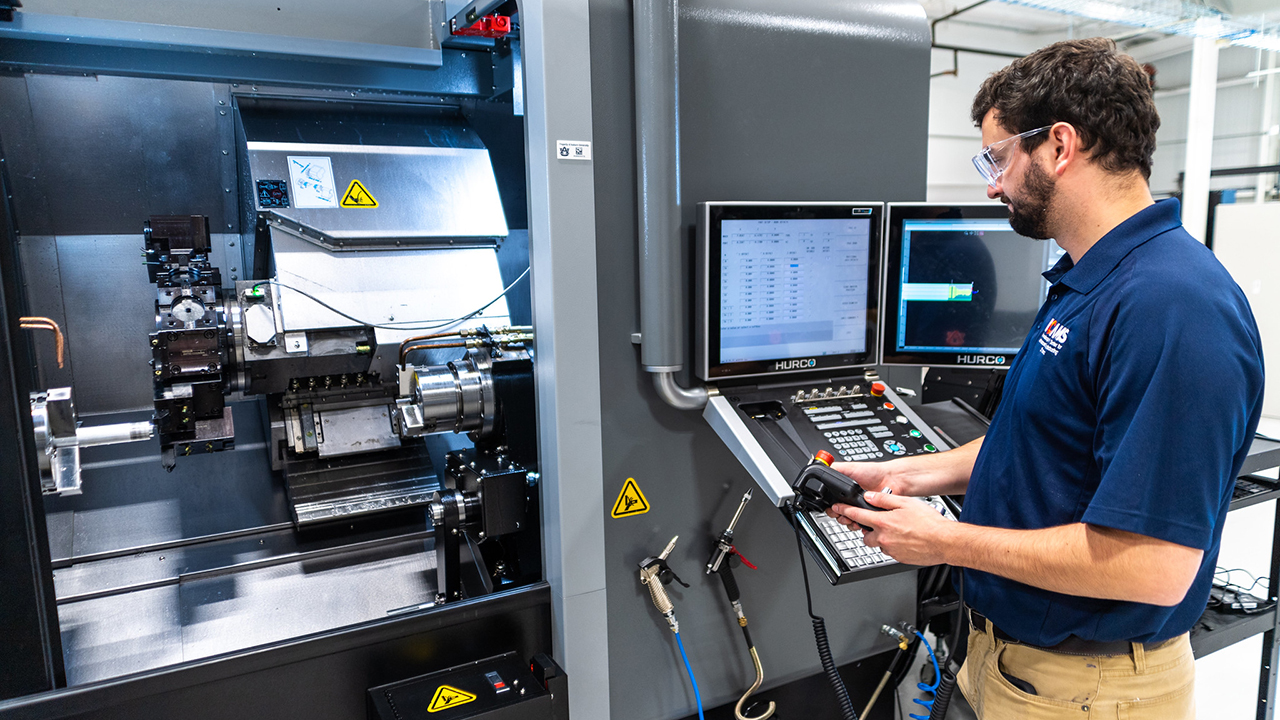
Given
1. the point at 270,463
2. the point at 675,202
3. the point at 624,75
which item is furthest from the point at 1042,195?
the point at 270,463

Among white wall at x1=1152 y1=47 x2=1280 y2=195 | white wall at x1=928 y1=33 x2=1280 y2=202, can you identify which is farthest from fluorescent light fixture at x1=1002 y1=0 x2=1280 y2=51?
white wall at x1=1152 y1=47 x2=1280 y2=195

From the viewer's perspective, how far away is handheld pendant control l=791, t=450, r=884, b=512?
3.96 feet

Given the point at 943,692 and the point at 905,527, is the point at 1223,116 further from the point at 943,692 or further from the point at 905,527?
the point at 905,527

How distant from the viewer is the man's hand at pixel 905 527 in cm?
111

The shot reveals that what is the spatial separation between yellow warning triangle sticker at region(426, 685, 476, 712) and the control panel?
0.69m

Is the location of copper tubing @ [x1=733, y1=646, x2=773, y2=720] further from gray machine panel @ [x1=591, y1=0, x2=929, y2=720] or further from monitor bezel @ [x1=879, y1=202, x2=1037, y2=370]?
monitor bezel @ [x1=879, y1=202, x2=1037, y2=370]

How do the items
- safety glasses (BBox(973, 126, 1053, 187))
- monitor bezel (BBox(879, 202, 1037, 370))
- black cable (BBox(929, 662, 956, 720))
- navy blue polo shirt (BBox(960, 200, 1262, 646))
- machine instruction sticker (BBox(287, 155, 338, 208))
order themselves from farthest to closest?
machine instruction sticker (BBox(287, 155, 338, 208))
monitor bezel (BBox(879, 202, 1037, 370))
black cable (BBox(929, 662, 956, 720))
safety glasses (BBox(973, 126, 1053, 187))
navy blue polo shirt (BBox(960, 200, 1262, 646))

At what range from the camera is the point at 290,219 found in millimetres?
2033

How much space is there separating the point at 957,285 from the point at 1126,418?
0.91 meters

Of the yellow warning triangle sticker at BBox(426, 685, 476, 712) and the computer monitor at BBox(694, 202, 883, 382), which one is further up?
the computer monitor at BBox(694, 202, 883, 382)

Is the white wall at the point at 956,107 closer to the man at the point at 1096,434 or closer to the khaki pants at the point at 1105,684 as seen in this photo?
the man at the point at 1096,434

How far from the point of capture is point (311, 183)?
210 centimetres

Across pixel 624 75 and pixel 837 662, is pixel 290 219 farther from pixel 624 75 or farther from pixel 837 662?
pixel 837 662

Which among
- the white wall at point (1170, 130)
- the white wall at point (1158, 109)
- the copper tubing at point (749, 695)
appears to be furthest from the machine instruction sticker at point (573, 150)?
the white wall at point (1158, 109)
